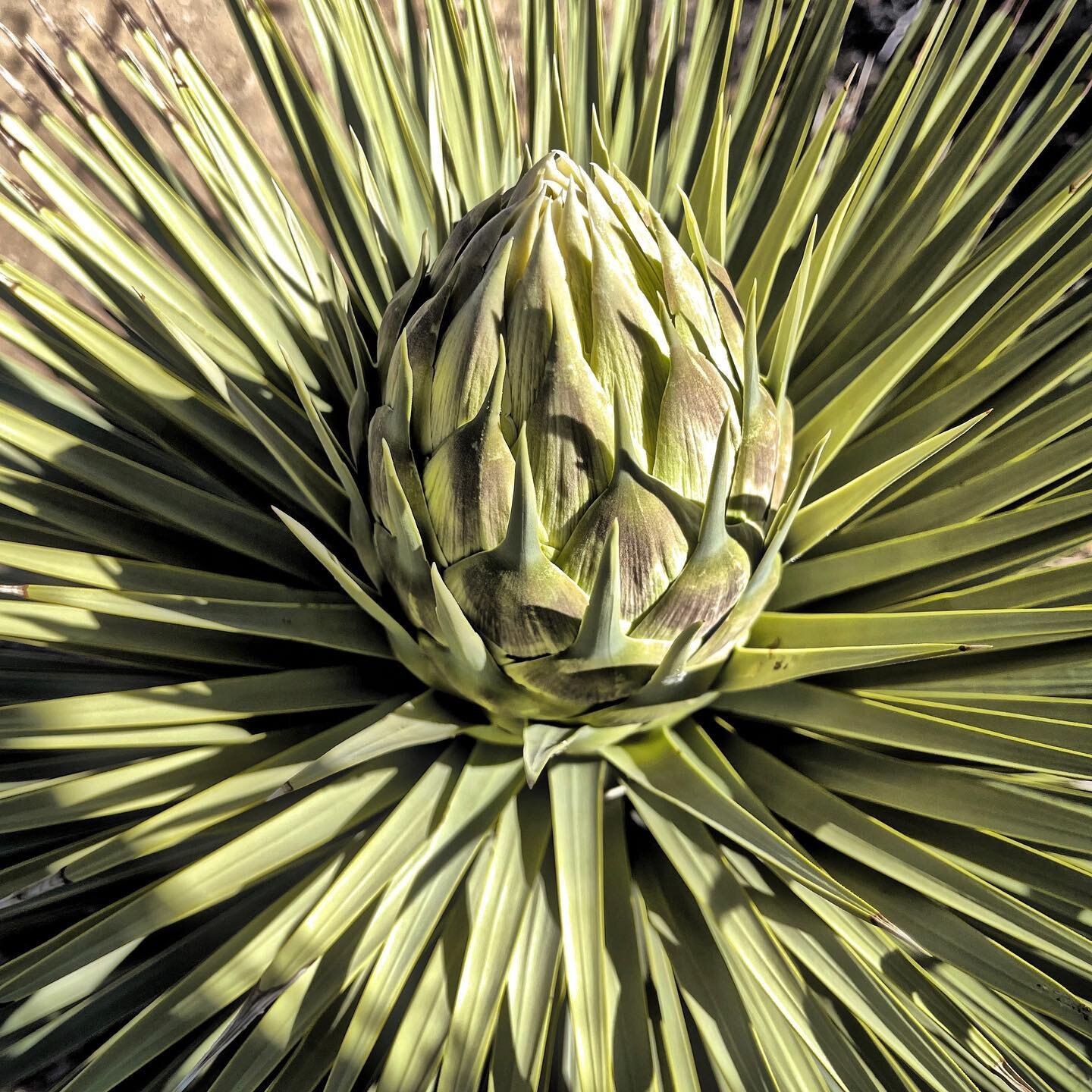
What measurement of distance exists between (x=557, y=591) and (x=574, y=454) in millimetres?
109

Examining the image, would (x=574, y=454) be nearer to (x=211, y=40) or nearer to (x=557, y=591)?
(x=557, y=591)

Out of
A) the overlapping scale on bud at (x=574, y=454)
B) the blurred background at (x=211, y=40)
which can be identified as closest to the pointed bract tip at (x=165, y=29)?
the overlapping scale on bud at (x=574, y=454)

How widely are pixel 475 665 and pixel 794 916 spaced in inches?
15.0

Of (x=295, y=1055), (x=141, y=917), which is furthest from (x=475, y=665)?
(x=295, y=1055)

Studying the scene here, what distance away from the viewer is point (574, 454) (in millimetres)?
753

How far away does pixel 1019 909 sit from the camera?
0.77 m

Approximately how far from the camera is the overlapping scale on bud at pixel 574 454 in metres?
0.74

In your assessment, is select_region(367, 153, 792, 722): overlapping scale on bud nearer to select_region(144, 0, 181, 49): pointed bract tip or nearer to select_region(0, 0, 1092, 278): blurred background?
select_region(144, 0, 181, 49): pointed bract tip

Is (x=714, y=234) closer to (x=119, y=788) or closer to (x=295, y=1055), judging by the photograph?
(x=119, y=788)

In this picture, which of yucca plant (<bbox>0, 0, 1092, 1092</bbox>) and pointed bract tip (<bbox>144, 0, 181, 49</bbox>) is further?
pointed bract tip (<bbox>144, 0, 181, 49</bbox>)

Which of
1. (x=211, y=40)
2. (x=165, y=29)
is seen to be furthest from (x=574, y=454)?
(x=211, y=40)

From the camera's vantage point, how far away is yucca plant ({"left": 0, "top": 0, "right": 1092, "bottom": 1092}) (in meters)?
0.77

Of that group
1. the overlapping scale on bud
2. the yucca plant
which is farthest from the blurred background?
the overlapping scale on bud

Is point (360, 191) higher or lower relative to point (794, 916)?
higher
